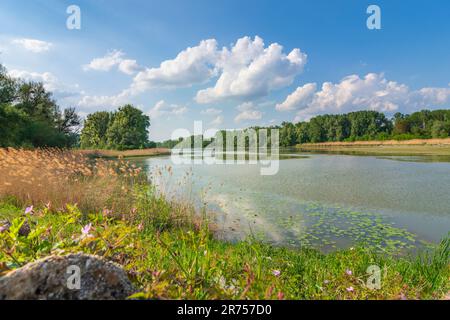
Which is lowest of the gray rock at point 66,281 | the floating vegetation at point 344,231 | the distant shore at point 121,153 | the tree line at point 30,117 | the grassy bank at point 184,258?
the floating vegetation at point 344,231

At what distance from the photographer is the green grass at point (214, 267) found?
1921mm

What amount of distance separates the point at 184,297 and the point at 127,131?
58.0 metres

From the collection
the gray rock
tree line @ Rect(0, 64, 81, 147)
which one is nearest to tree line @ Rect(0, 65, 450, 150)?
tree line @ Rect(0, 64, 81, 147)

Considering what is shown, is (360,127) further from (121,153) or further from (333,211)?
(333,211)

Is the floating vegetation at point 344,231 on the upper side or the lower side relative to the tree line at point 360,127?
lower

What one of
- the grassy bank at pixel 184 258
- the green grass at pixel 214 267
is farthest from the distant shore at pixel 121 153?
the green grass at pixel 214 267

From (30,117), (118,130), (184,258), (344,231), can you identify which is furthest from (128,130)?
(184,258)

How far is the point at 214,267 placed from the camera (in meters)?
2.49

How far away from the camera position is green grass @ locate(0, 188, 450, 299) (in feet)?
6.30

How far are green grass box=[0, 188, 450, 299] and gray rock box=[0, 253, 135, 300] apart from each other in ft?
0.64

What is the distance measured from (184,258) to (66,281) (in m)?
1.36

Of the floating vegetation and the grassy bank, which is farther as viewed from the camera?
the floating vegetation

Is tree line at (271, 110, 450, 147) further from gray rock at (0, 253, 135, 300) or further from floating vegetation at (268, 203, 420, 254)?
gray rock at (0, 253, 135, 300)

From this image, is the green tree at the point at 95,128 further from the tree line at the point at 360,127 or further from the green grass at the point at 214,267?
the tree line at the point at 360,127
